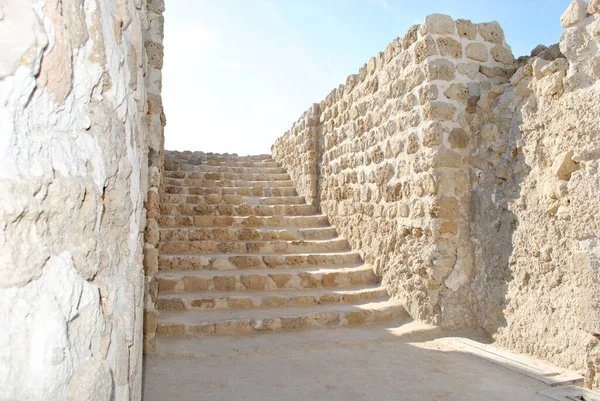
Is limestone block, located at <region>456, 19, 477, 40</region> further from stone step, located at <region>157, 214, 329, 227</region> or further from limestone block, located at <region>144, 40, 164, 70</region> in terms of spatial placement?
stone step, located at <region>157, 214, 329, 227</region>

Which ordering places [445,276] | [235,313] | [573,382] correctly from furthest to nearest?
[235,313]
[445,276]
[573,382]

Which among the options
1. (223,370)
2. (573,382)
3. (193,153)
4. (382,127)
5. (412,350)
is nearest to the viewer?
(573,382)

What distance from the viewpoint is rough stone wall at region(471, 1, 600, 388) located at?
8.95ft

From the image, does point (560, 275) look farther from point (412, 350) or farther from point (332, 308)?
point (332, 308)

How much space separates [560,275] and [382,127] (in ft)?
8.17

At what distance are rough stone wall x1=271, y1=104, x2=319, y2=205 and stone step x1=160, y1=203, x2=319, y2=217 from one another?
0.24 meters

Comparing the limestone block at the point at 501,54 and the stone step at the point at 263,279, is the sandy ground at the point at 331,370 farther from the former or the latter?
the limestone block at the point at 501,54

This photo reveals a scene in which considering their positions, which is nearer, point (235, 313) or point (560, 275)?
point (560, 275)

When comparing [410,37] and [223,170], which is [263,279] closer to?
[410,37]

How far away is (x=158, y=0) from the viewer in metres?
4.10

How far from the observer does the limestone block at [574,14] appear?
9.12 ft

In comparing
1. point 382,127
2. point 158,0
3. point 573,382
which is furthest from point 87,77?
point 382,127

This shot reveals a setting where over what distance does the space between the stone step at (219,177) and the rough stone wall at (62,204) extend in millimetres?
6196

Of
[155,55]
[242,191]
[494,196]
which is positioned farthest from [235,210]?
[494,196]
